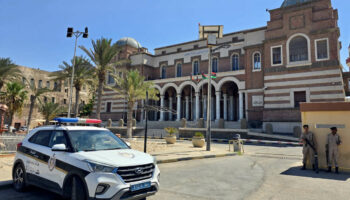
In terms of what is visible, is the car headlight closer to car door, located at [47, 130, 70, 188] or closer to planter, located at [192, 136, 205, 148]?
car door, located at [47, 130, 70, 188]

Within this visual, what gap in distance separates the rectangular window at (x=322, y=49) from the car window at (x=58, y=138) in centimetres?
2717

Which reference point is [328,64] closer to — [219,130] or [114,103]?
[219,130]

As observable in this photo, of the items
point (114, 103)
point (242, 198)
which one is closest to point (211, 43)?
point (242, 198)

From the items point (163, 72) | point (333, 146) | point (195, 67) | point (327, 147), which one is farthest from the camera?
point (163, 72)

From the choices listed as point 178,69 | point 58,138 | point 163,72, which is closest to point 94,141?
point 58,138

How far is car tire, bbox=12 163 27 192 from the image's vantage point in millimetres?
5354

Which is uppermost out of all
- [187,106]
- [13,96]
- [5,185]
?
[13,96]

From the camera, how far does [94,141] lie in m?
5.02

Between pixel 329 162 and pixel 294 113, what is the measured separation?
57.8 feet

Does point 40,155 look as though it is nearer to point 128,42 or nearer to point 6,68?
point 6,68

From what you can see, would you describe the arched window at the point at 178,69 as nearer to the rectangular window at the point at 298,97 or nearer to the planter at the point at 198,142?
the rectangular window at the point at 298,97

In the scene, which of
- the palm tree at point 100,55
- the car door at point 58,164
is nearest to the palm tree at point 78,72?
the palm tree at point 100,55

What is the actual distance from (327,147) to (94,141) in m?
8.55

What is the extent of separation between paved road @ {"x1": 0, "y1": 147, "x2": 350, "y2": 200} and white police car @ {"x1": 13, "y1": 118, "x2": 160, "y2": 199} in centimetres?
77
